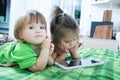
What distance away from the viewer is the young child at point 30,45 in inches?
28.2

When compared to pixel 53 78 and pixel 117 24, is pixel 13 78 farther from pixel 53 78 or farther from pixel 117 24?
pixel 117 24

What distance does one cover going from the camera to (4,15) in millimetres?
2885

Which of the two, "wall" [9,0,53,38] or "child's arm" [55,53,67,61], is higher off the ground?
"wall" [9,0,53,38]

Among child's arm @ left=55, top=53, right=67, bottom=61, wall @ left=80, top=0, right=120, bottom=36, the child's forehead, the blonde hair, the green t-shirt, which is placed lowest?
child's arm @ left=55, top=53, right=67, bottom=61

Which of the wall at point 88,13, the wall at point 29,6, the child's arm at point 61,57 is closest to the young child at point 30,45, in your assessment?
the child's arm at point 61,57

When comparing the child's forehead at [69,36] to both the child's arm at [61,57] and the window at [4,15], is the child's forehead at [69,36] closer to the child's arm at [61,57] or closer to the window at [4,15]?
the child's arm at [61,57]

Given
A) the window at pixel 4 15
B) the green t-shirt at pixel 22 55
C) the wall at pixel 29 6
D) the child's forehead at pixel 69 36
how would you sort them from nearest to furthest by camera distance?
the green t-shirt at pixel 22 55
the child's forehead at pixel 69 36
the wall at pixel 29 6
the window at pixel 4 15

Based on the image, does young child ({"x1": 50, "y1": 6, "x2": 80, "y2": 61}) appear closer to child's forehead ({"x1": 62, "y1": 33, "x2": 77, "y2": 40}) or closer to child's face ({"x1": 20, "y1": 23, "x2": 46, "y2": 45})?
child's forehead ({"x1": 62, "y1": 33, "x2": 77, "y2": 40})

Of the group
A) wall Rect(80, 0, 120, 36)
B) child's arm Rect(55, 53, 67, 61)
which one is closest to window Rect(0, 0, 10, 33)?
wall Rect(80, 0, 120, 36)

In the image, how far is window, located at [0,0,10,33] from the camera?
2.82 meters

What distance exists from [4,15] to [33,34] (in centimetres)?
229

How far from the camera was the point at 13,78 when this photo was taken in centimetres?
62

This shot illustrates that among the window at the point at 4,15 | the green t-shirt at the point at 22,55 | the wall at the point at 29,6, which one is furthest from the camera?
the window at the point at 4,15

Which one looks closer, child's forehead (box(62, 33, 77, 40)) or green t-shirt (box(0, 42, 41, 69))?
green t-shirt (box(0, 42, 41, 69))
